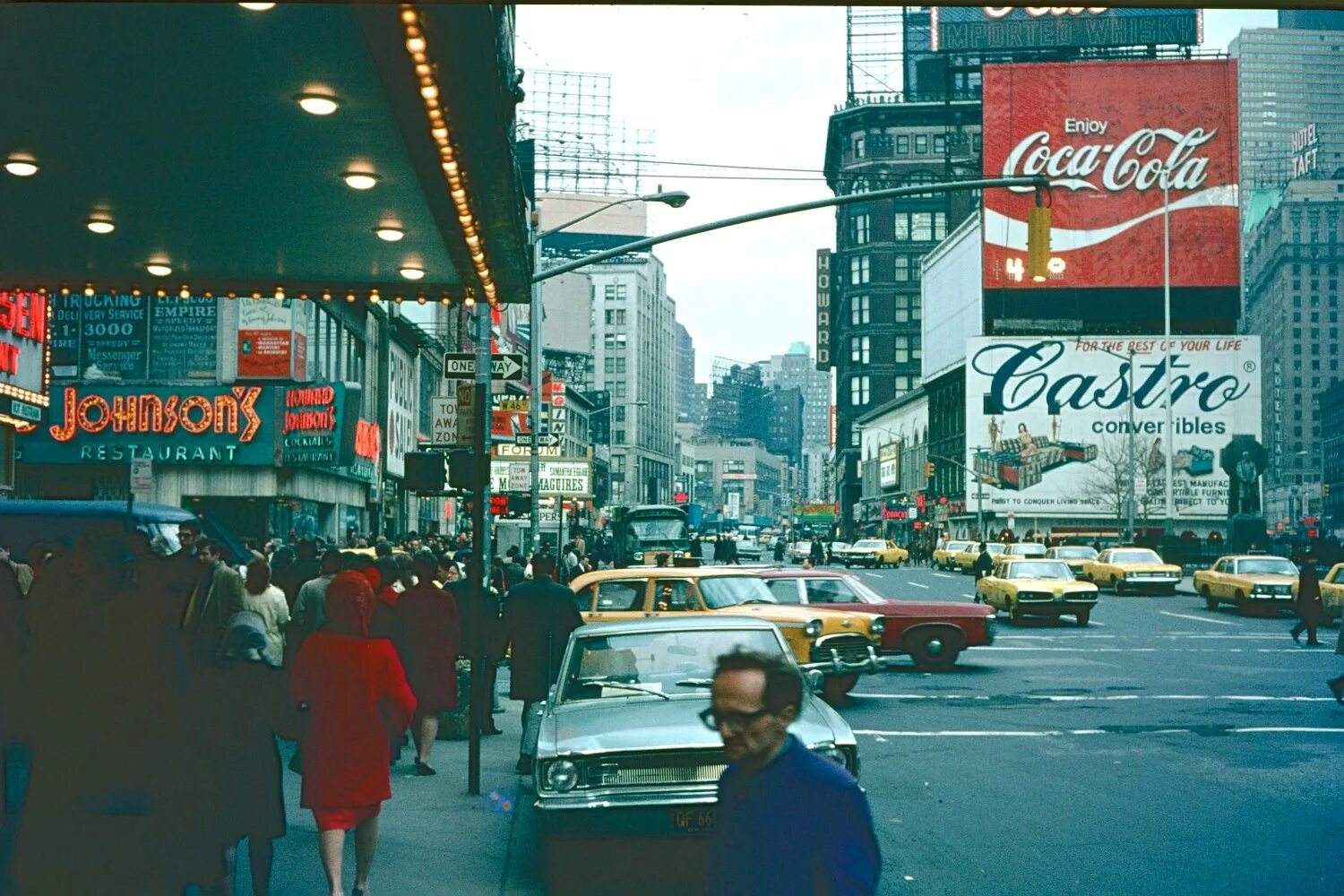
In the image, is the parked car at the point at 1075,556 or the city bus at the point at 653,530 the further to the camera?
the city bus at the point at 653,530

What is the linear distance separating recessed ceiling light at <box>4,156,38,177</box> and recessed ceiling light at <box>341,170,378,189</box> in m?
2.17

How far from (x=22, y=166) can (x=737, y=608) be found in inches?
401

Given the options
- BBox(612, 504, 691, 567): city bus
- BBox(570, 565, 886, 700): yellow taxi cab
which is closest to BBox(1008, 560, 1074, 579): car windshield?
BBox(570, 565, 886, 700): yellow taxi cab

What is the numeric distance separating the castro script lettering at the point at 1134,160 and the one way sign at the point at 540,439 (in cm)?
4981

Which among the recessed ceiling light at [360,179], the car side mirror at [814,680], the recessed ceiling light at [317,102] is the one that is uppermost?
the recessed ceiling light at [317,102]

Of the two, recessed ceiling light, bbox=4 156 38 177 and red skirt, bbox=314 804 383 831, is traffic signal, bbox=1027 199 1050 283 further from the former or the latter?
red skirt, bbox=314 804 383 831

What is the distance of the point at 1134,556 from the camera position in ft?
151

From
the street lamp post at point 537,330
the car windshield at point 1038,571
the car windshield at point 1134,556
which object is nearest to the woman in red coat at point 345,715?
the street lamp post at point 537,330

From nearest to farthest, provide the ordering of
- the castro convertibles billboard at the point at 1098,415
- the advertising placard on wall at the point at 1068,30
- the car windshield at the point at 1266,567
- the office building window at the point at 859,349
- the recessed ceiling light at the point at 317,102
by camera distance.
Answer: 1. the recessed ceiling light at the point at 317,102
2. the car windshield at the point at 1266,567
3. the castro convertibles billboard at the point at 1098,415
4. the advertising placard on wall at the point at 1068,30
5. the office building window at the point at 859,349

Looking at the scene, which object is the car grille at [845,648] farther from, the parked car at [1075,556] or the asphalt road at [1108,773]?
the parked car at [1075,556]

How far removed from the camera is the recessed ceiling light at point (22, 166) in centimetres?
992

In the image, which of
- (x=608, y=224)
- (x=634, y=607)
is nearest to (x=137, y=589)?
(x=634, y=607)

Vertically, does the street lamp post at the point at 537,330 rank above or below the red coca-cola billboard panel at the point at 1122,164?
below

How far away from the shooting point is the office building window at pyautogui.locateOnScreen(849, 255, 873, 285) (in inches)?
5022
